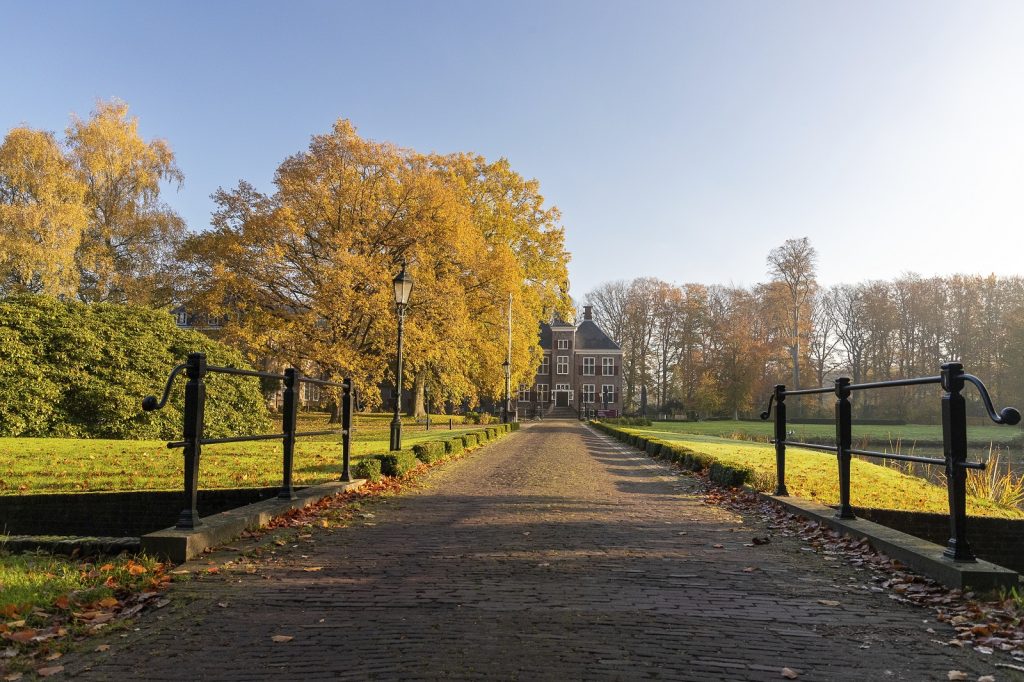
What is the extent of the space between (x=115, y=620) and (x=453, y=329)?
915 inches

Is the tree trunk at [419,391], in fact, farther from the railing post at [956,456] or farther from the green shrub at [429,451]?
the railing post at [956,456]

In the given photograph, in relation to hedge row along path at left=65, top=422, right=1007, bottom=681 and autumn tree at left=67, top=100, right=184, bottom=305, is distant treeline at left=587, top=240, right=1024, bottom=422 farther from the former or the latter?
hedge row along path at left=65, top=422, right=1007, bottom=681

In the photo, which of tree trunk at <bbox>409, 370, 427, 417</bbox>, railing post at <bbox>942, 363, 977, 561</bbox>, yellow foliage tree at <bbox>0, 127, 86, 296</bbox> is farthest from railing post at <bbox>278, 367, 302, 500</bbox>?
yellow foliage tree at <bbox>0, 127, 86, 296</bbox>

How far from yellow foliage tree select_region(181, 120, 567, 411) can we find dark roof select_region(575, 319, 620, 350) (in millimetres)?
37553

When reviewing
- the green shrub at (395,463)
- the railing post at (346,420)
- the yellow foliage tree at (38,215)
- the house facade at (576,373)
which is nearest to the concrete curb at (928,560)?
the railing post at (346,420)

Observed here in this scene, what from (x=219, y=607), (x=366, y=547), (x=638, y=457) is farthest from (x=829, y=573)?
(x=638, y=457)

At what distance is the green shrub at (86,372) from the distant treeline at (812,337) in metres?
43.6

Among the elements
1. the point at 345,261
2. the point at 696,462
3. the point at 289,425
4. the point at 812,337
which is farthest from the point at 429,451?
the point at 812,337

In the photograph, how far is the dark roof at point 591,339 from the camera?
6625cm

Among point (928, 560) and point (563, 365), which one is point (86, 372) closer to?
point (928, 560)

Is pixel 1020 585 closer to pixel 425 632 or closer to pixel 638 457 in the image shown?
pixel 425 632

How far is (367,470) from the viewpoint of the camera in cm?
862

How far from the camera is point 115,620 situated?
10.8ft

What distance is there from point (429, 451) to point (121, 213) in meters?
26.5
